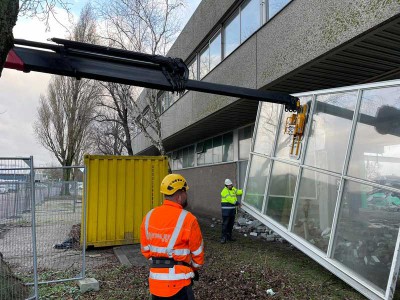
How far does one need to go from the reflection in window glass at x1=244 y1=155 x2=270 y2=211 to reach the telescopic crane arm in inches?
103

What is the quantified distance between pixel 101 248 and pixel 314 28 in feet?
24.2

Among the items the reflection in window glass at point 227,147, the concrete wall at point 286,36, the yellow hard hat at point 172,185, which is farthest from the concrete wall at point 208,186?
the yellow hard hat at point 172,185

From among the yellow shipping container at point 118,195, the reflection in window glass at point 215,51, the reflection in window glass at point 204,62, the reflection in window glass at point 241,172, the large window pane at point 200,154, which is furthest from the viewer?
the large window pane at point 200,154

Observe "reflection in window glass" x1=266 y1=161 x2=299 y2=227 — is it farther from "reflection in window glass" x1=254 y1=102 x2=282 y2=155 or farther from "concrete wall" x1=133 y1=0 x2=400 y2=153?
"concrete wall" x1=133 y1=0 x2=400 y2=153

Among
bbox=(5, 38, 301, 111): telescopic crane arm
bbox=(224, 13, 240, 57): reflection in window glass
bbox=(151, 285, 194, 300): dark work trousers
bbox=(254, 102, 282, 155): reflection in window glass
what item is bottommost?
bbox=(151, 285, 194, 300): dark work trousers

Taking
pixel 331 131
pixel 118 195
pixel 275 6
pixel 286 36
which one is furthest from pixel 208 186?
pixel 331 131

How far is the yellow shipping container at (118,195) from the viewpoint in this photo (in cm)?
968

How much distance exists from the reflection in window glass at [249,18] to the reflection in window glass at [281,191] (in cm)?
A: 430

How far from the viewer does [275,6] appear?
29.8 ft

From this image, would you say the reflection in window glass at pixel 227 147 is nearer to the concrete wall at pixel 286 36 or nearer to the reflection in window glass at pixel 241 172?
the reflection in window glass at pixel 241 172

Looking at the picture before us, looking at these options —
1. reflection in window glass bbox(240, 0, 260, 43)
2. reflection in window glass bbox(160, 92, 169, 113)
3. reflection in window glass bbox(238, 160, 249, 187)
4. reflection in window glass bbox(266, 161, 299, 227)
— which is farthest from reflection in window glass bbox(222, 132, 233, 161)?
reflection in window glass bbox(266, 161, 299, 227)

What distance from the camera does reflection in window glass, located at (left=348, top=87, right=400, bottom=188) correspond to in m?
5.47

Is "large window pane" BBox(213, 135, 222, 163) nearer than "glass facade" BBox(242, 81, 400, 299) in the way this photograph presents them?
No

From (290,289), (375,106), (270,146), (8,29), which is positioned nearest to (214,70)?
(270,146)
